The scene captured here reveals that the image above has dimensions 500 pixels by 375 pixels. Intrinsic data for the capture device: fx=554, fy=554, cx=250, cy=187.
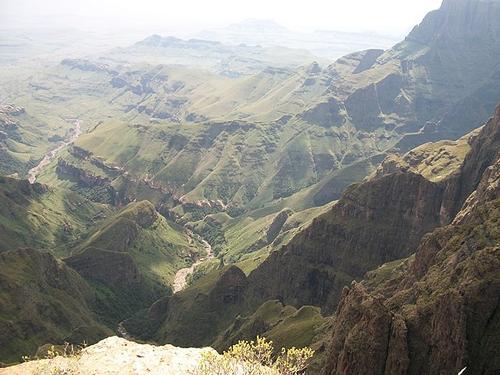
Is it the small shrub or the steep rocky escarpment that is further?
the steep rocky escarpment

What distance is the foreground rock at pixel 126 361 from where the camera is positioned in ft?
341

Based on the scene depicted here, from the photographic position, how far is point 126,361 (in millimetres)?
108625

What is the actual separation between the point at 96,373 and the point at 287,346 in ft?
334

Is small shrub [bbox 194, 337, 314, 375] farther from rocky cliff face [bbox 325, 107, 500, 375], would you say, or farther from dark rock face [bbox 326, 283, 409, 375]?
rocky cliff face [bbox 325, 107, 500, 375]

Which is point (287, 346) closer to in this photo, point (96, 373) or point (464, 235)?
point (464, 235)

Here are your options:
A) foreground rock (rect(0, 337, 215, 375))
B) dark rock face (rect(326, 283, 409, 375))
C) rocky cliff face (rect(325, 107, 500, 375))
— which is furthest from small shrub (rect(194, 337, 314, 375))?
rocky cliff face (rect(325, 107, 500, 375))

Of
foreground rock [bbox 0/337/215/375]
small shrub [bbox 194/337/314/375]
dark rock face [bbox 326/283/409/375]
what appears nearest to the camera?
small shrub [bbox 194/337/314/375]

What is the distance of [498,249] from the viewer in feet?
358

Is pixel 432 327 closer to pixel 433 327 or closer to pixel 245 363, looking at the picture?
pixel 433 327

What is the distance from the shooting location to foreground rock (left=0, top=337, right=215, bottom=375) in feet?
341

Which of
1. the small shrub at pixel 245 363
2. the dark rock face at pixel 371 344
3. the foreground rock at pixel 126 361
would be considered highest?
the small shrub at pixel 245 363

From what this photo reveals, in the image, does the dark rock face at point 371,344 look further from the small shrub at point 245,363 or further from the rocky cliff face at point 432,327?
the small shrub at point 245,363

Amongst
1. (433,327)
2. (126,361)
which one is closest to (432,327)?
(433,327)

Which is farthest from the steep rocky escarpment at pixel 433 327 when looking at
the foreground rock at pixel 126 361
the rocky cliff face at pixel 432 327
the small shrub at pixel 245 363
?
the foreground rock at pixel 126 361
